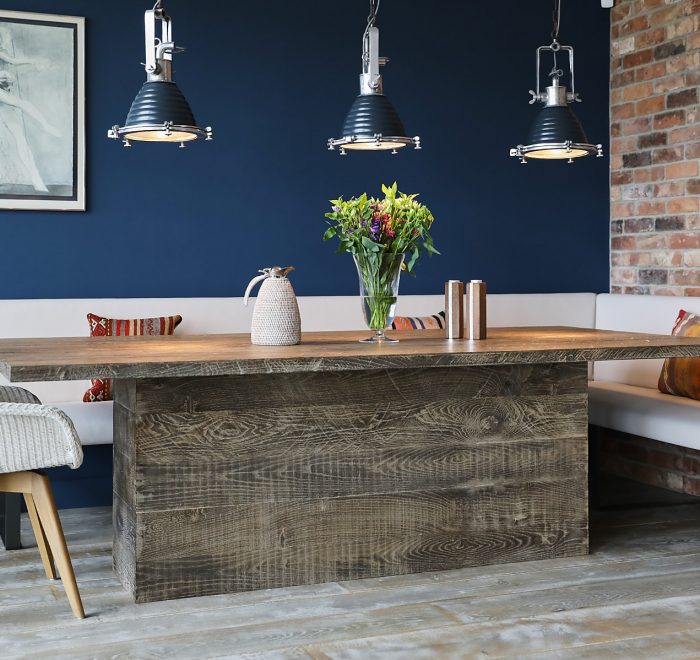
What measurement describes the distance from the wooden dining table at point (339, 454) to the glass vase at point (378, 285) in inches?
4.7

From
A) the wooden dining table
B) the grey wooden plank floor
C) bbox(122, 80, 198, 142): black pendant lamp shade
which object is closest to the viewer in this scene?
the grey wooden plank floor

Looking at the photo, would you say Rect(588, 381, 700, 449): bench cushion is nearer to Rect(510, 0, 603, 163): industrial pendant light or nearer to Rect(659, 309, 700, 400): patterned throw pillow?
Rect(659, 309, 700, 400): patterned throw pillow

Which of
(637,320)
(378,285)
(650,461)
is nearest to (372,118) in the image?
(378,285)

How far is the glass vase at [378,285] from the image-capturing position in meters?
3.38

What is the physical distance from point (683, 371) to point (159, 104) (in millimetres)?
2357

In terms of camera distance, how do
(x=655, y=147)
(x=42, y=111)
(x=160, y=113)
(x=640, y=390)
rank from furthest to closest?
1. (x=655, y=147)
2. (x=640, y=390)
3. (x=42, y=111)
4. (x=160, y=113)

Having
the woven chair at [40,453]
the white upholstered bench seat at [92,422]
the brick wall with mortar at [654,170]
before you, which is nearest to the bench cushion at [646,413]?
the brick wall with mortar at [654,170]

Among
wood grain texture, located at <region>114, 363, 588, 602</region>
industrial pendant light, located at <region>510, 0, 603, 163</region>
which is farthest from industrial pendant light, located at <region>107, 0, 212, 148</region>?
industrial pendant light, located at <region>510, 0, 603, 163</region>

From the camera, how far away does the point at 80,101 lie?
4.35m

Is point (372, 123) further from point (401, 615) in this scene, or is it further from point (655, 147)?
point (655, 147)

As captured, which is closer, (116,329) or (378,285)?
(378,285)

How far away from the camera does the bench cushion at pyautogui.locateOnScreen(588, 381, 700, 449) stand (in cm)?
385

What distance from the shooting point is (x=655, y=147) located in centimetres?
495

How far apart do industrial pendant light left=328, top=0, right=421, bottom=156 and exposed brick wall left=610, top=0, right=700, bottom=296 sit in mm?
1871
